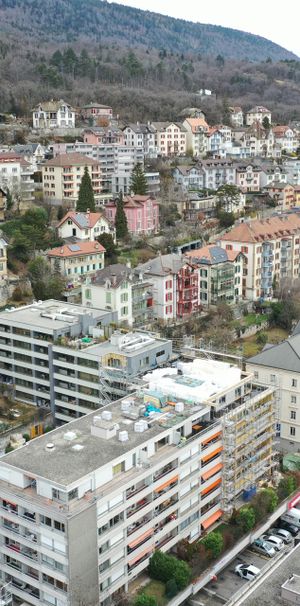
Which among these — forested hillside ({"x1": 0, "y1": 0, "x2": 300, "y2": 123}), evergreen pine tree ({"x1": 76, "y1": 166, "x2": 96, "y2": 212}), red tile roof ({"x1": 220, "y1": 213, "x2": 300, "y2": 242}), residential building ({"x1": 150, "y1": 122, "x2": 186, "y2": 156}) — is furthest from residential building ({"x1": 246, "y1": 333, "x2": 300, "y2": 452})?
forested hillside ({"x1": 0, "y1": 0, "x2": 300, "y2": 123})

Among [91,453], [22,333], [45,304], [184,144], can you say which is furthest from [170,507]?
[184,144]

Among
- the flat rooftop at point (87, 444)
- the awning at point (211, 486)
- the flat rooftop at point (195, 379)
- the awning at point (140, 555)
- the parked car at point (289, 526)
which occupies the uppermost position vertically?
the flat rooftop at point (195, 379)

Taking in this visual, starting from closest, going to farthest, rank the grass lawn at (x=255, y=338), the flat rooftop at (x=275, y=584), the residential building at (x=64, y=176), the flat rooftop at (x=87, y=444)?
1. the flat rooftop at (x=275, y=584)
2. the flat rooftop at (x=87, y=444)
3. the grass lawn at (x=255, y=338)
4. the residential building at (x=64, y=176)

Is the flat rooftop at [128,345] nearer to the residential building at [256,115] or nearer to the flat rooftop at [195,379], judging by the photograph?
the flat rooftop at [195,379]

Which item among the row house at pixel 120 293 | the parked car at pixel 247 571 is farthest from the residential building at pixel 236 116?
the parked car at pixel 247 571

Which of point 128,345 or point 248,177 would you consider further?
point 248,177

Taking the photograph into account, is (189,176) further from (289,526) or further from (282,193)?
(289,526)

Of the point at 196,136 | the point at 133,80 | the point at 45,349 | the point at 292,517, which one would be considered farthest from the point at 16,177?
the point at 133,80

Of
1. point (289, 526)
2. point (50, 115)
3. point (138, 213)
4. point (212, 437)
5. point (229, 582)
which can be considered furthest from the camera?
point (50, 115)
